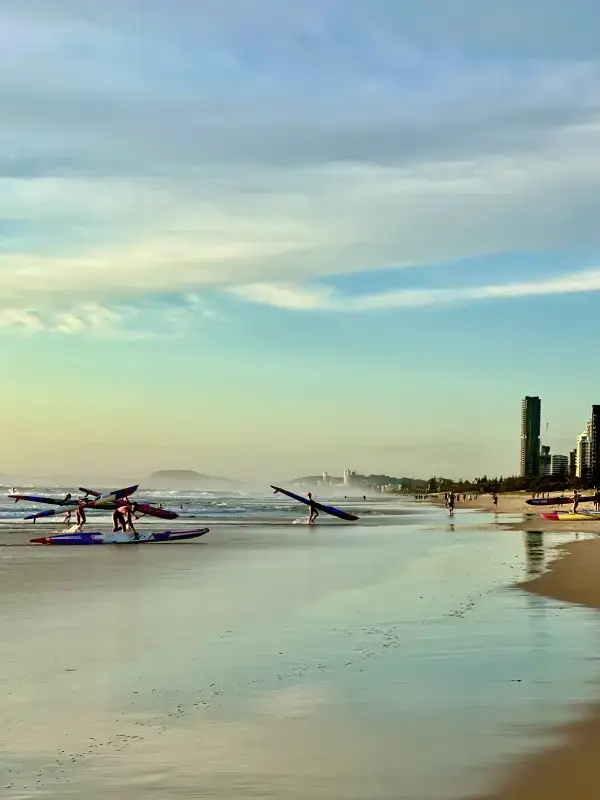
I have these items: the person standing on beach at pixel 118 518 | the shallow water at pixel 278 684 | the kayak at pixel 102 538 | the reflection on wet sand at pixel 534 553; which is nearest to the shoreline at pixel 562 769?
the shallow water at pixel 278 684

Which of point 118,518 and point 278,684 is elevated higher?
point 118,518

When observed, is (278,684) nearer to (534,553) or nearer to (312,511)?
(534,553)

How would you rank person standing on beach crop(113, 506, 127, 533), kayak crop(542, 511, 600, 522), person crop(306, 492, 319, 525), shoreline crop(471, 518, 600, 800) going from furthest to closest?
kayak crop(542, 511, 600, 522)
person crop(306, 492, 319, 525)
person standing on beach crop(113, 506, 127, 533)
shoreline crop(471, 518, 600, 800)

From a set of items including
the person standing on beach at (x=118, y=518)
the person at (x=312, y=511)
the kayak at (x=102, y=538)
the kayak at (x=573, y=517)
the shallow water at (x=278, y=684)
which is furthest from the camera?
the kayak at (x=573, y=517)

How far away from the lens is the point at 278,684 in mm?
11852

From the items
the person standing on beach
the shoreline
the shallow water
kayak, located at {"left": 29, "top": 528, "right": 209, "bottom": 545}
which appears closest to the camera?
the shoreline

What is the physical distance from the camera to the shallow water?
830 cm

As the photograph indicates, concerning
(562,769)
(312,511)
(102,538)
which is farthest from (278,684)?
(312,511)

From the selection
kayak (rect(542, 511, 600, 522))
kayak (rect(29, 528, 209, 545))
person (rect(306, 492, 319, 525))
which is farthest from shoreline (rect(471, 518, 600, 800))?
kayak (rect(542, 511, 600, 522))

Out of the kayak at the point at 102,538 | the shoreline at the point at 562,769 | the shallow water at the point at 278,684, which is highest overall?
the shoreline at the point at 562,769

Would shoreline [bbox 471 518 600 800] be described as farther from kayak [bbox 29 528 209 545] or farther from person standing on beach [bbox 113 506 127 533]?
person standing on beach [bbox 113 506 127 533]

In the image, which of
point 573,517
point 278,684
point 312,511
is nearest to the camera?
point 278,684

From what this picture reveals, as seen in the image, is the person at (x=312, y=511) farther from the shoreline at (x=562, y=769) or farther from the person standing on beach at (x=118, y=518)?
the shoreline at (x=562, y=769)

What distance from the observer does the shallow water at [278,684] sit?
327 inches
